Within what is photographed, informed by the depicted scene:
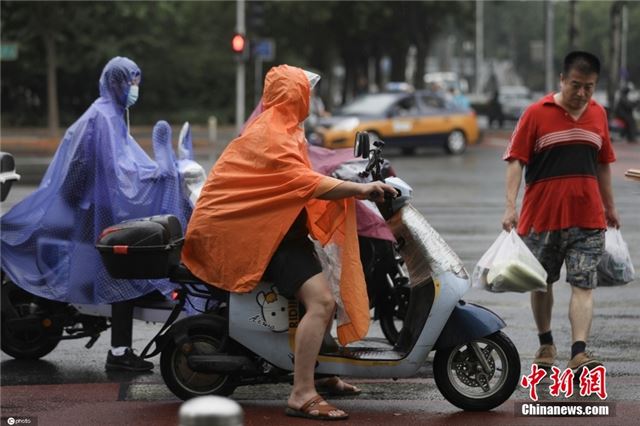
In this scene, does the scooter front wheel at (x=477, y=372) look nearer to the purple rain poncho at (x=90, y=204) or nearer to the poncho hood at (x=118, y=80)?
the purple rain poncho at (x=90, y=204)

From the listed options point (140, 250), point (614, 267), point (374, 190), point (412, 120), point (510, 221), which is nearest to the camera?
point (374, 190)

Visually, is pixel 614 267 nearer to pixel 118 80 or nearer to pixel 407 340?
pixel 407 340

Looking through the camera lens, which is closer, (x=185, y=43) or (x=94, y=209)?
(x=94, y=209)

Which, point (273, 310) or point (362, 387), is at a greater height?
point (273, 310)

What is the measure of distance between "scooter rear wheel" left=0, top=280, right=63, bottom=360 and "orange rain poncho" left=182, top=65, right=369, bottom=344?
1.92 meters

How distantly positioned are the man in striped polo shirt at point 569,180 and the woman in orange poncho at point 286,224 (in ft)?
4.38

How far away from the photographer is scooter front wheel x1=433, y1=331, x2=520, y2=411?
661 cm

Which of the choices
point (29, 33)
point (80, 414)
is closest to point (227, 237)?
point (80, 414)

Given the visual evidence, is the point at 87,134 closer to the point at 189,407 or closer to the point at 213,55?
the point at 189,407

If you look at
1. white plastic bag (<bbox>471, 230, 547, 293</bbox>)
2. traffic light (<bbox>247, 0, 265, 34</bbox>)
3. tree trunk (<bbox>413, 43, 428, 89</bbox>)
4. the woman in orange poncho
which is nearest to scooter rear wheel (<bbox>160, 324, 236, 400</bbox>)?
the woman in orange poncho

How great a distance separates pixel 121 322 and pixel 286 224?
1.93m

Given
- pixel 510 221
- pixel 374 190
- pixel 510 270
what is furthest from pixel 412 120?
pixel 374 190

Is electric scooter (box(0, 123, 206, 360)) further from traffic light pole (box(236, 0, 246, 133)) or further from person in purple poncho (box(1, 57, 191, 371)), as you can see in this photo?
traffic light pole (box(236, 0, 246, 133))

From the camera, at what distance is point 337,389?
707 centimetres
